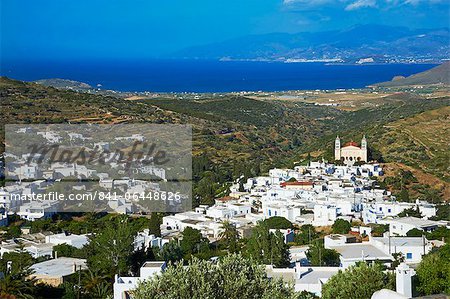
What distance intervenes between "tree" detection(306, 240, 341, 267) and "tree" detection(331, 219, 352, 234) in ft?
16.1

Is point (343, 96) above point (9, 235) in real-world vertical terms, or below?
above

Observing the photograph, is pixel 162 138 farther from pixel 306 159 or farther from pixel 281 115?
pixel 281 115

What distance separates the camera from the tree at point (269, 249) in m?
15.9

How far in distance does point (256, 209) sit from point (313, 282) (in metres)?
12.6

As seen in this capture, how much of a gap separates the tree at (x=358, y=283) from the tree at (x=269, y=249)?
4.03 metres

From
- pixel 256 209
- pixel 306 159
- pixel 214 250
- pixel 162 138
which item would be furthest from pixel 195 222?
pixel 162 138

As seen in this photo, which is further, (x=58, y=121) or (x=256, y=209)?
(x=58, y=121)

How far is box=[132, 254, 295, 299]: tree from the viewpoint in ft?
28.7

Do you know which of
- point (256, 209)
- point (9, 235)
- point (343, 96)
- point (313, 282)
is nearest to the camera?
point (313, 282)

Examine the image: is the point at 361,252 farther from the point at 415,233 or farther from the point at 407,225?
the point at 407,225

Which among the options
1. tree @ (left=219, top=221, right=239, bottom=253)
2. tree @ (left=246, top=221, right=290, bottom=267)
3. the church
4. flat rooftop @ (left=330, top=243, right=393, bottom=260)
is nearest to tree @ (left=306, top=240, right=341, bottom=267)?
flat rooftop @ (left=330, top=243, right=393, bottom=260)

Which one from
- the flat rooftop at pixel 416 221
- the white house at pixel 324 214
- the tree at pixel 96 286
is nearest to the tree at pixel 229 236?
the white house at pixel 324 214

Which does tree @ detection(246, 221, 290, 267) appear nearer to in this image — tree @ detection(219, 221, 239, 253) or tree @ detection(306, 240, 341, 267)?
tree @ detection(306, 240, 341, 267)

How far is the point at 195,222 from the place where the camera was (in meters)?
24.3
